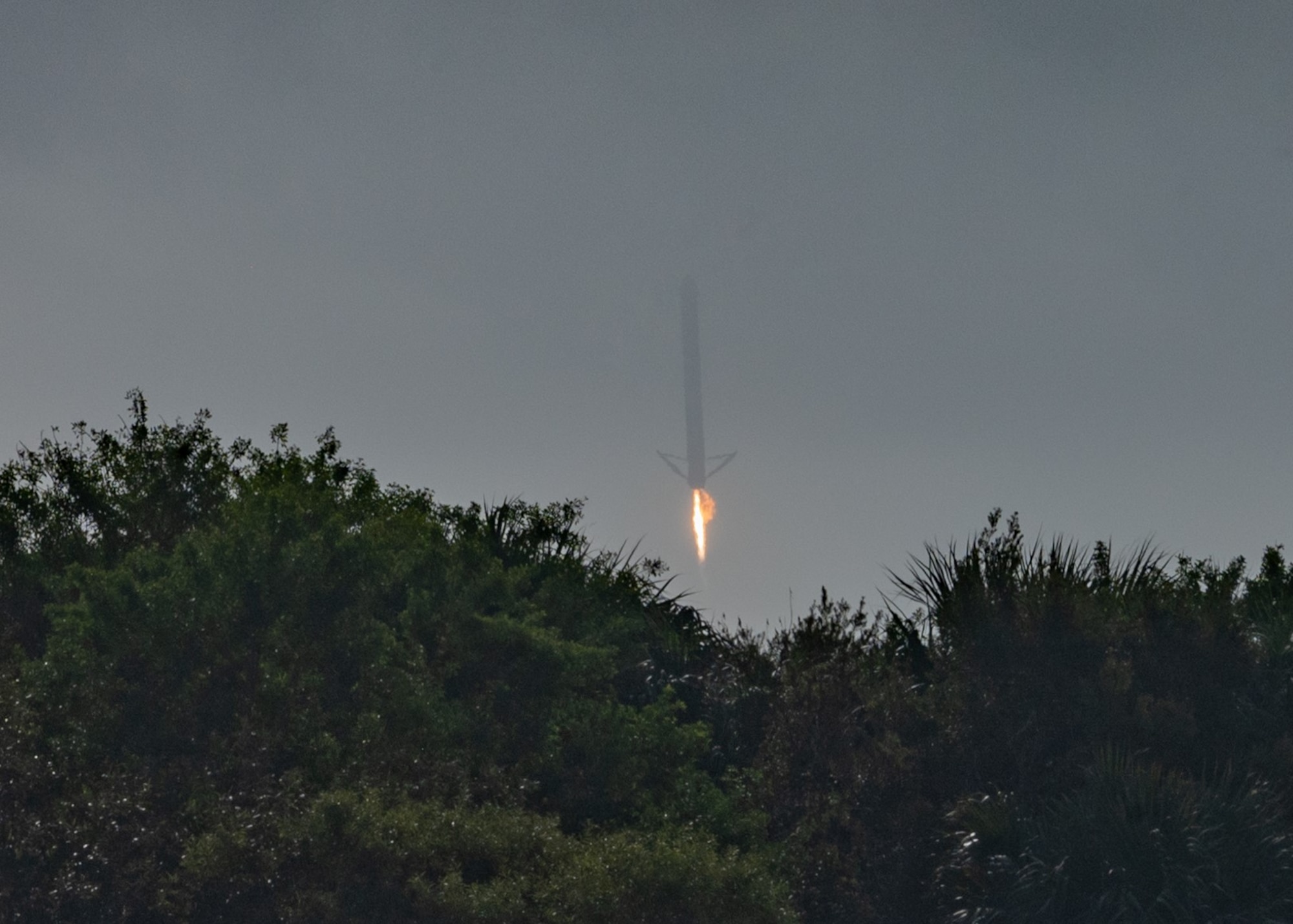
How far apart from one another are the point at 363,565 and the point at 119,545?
5.49 metres

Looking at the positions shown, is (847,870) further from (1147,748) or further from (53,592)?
(53,592)

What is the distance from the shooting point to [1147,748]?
61.7ft

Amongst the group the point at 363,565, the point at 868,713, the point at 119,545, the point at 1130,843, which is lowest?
the point at 1130,843

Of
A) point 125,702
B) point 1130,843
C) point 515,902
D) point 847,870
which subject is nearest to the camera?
point 515,902

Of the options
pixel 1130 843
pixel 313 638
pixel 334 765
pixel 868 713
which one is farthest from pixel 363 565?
pixel 1130 843

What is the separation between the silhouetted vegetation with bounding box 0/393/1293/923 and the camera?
14766mm

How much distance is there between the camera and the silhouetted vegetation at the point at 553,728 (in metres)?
14.8

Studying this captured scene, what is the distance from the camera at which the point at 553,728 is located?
18719 millimetres

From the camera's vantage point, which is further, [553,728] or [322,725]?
[553,728]

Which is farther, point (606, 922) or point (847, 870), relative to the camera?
point (847, 870)

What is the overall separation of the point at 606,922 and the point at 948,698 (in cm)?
778

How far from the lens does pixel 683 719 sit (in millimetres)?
21484

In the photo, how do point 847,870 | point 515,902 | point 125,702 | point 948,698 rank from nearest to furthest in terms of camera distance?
point 515,902 → point 125,702 → point 847,870 → point 948,698

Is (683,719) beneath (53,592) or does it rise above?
beneath
